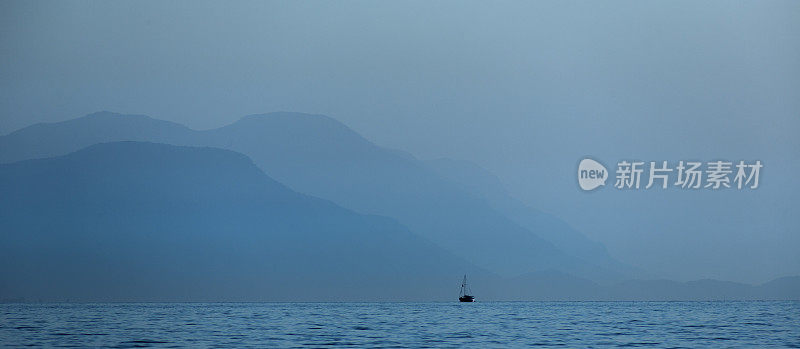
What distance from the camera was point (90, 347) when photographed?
50.4m

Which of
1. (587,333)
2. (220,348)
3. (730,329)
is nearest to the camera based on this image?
(220,348)

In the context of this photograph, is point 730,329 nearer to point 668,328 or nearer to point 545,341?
point 668,328

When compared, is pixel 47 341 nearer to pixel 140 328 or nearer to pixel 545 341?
pixel 140 328

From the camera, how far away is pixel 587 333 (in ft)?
206

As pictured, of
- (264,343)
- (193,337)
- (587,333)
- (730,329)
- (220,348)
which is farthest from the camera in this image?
(730,329)

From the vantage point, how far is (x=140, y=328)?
235ft

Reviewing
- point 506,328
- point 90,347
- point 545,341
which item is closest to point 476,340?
point 545,341

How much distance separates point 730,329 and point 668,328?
423 centimetres

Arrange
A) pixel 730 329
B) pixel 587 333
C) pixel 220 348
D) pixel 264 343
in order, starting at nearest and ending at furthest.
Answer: pixel 220 348, pixel 264 343, pixel 587 333, pixel 730 329

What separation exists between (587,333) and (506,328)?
28.7 feet

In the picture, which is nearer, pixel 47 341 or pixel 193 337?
pixel 47 341

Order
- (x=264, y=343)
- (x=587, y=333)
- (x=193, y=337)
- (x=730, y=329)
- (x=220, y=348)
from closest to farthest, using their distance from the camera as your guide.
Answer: (x=220, y=348), (x=264, y=343), (x=193, y=337), (x=587, y=333), (x=730, y=329)

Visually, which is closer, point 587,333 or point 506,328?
point 587,333

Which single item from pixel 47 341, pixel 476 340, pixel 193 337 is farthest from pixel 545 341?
pixel 47 341
